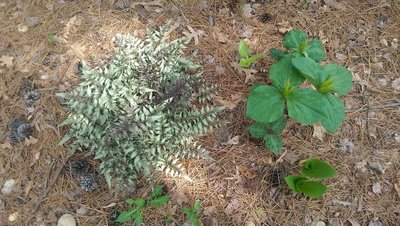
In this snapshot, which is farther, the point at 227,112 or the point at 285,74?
the point at 227,112

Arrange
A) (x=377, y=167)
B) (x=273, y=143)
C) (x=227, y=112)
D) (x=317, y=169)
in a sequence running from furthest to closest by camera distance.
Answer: (x=227, y=112) → (x=377, y=167) → (x=273, y=143) → (x=317, y=169)

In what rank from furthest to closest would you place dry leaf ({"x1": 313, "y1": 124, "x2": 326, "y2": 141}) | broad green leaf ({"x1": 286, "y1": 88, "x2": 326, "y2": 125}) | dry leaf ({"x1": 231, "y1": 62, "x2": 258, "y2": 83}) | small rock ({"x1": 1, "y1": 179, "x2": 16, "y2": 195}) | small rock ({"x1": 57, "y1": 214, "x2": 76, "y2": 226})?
dry leaf ({"x1": 231, "y1": 62, "x2": 258, "y2": 83})
dry leaf ({"x1": 313, "y1": 124, "x2": 326, "y2": 141})
small rock ({"x1": 1, "y1": 179, "x2": 16, "y2": 195})
small rock ({"x1": 57, "y1": 214, "x2": 76, "y2": 226})
broad green leaf ({"x1": 286, "y1": 88, "x2": 326, "y2": 125})

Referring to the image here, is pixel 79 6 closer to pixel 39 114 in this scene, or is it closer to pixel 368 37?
pixel 39 114

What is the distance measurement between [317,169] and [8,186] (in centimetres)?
207

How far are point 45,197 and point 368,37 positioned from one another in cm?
273

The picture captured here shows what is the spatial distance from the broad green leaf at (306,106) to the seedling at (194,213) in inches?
33.1

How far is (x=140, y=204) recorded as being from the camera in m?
2.28

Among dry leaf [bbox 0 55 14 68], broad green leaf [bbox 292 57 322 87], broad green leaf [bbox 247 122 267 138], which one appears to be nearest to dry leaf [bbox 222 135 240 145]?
broad green leaf [bbox 247 122 267 138]

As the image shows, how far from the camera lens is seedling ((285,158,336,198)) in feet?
A: 7.20

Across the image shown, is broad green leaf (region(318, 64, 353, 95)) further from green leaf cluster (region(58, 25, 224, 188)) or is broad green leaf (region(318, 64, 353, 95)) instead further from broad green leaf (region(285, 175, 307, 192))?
green leaf cluster (region(58, 25, 224, 188))

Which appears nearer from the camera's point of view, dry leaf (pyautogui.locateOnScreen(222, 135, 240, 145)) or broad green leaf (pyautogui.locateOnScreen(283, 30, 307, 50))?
broad green leaf (pyautogui.locateOnScreen(283, 30, 307, 50))

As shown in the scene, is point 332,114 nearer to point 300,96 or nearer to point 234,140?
point 300,96

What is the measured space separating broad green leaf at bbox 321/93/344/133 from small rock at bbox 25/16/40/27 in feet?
7.43

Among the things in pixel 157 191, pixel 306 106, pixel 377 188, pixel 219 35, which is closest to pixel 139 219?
pixel 157 191
